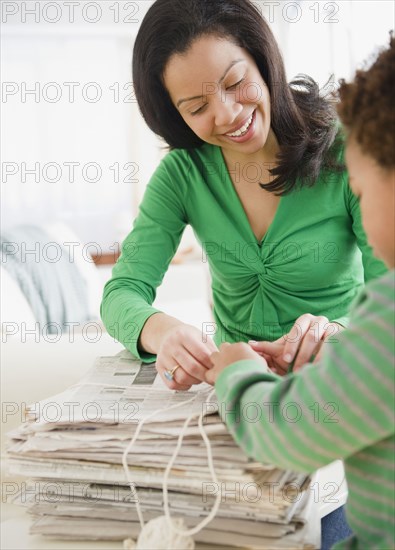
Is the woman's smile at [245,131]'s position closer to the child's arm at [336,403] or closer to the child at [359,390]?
the child at [359,390]

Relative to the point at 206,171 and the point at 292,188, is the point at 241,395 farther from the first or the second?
the point at 206,171

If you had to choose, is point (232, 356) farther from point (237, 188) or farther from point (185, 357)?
point (237, 188)

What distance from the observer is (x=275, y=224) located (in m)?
1.32

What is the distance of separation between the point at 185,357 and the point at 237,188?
21.0 inches

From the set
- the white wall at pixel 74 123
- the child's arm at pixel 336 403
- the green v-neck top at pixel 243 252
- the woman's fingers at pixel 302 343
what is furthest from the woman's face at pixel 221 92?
the white wall at pixel 74 123

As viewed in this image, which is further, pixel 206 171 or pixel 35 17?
pixel 35 17

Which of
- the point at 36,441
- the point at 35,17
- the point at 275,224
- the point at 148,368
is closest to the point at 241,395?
the point at 36,441

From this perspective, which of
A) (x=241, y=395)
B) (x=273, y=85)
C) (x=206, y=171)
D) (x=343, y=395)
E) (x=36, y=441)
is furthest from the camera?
(x=206, y=171)

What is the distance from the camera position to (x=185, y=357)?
98cm

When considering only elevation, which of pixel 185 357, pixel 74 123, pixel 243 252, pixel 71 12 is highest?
pixel 71 12

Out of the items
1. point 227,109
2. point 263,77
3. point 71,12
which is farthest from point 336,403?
point 71,12

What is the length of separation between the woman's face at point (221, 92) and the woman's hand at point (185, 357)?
42 centimetres

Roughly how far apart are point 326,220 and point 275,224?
0.10 meters

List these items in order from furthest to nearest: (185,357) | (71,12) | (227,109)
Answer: (71,12), (227,109), (185,357)
